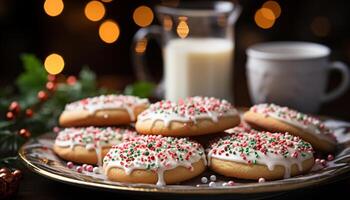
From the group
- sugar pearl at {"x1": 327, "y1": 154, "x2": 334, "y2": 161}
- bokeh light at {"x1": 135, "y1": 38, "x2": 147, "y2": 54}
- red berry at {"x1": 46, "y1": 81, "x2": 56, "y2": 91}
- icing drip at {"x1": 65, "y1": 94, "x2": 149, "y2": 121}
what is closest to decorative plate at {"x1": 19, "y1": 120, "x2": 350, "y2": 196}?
sugar pearl at {"x1": 327, "y1": 154, "x2": 334, "y2": 161}

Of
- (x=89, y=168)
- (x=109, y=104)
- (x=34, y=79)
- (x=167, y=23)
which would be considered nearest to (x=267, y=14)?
(x=167, y=23)

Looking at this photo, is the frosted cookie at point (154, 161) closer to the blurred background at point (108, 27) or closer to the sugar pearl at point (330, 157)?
the sugar pearl at point (330, 157)

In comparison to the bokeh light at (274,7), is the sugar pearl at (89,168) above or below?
below

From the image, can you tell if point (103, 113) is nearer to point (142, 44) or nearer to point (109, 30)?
point (142, 44)

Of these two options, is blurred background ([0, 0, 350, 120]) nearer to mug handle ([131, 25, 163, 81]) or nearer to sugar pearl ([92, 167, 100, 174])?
mug handle ([131, 25, 163, 81])

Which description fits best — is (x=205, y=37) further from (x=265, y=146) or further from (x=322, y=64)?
(x=265, y=146)

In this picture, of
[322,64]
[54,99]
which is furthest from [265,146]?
[54,99]

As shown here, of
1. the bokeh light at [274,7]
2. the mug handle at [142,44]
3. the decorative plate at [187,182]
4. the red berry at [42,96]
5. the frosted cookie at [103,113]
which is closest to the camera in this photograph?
the decorative plate at [187,182]

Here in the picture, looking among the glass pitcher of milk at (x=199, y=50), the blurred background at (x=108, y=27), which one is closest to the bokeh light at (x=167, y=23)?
the glass pitcher of milk at (x=199, y=50)
